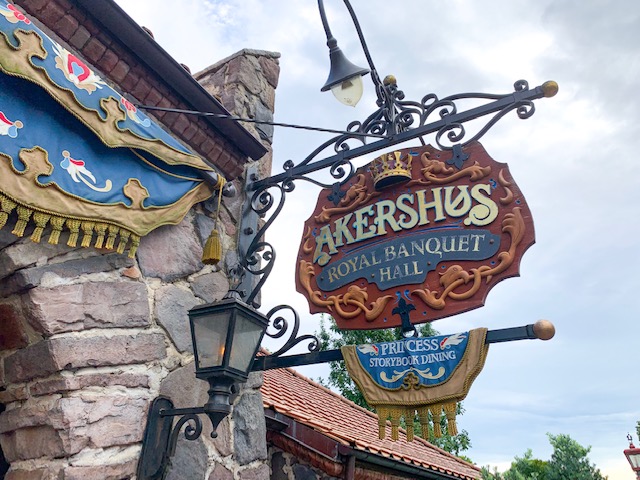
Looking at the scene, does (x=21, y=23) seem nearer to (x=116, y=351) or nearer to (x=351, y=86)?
(x=116, y=351)

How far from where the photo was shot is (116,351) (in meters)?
2.43

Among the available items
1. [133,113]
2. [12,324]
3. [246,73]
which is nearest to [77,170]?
[133,113]

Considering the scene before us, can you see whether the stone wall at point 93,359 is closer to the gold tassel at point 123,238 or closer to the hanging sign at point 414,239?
the gold tassel at point 123,238

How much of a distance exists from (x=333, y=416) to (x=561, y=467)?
238cm

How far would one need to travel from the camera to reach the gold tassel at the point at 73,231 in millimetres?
2271

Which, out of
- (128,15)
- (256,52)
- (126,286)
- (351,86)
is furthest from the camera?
(256,52)

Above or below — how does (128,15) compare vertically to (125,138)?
above

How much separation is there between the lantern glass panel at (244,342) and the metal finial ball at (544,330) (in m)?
1.31

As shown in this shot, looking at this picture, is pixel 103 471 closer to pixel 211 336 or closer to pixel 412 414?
pixel 211 336

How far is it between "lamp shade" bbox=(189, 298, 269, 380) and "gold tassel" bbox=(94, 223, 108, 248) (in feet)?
1.74

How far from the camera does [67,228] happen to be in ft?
7.55

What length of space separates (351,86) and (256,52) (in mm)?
1278

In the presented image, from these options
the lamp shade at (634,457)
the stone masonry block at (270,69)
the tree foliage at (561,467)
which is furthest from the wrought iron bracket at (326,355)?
the lamp shade at (634,457)

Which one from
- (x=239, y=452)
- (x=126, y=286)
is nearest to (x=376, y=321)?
(x=239, y=452)
